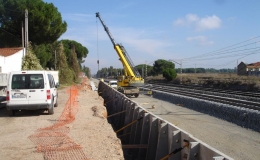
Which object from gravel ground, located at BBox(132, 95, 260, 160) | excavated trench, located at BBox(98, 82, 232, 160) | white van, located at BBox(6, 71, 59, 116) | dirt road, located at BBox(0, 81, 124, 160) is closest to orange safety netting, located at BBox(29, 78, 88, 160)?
dirt road, located at BBox(0, 81, 124, 160)

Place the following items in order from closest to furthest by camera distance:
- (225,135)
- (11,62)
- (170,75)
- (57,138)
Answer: (57,138), (225,135), (11,62), (170,75)

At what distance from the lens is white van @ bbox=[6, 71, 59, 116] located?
1216 centimetres

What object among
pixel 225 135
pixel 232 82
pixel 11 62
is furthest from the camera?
pixel 232 82

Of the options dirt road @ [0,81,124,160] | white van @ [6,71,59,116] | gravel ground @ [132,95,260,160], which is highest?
white van @ [6,71,59,116]

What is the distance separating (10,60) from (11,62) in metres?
0.44

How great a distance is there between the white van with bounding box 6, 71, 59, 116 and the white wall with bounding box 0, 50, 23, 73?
16.6 m

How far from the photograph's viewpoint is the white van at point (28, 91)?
12156mm

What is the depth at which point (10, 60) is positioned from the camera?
2933cm

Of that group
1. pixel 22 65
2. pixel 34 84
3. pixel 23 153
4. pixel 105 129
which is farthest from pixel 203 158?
pixel 22 65

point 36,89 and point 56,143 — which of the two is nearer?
point 56,143

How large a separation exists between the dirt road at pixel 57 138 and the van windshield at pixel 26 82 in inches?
49.7

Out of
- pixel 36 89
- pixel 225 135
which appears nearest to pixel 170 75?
pixel 225 135

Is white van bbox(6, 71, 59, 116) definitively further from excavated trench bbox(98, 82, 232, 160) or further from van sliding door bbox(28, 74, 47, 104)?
excavated trench bbox(98, 82, 232, 160)

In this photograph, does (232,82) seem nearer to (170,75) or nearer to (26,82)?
(170,75)
